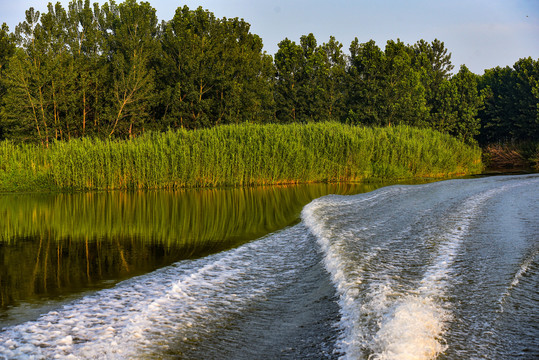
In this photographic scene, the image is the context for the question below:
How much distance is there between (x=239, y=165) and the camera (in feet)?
49.9

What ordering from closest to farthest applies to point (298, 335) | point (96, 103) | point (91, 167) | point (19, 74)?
point (298, 335) < point (91, 167) < point (19, 74) < point (96, 103)

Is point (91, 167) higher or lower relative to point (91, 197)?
higher

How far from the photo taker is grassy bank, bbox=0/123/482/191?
558 inches

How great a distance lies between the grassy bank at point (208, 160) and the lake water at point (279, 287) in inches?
263

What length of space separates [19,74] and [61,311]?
18.8m

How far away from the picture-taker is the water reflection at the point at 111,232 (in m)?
4.27

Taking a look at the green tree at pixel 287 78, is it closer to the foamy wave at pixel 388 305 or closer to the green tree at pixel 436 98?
the green tree at pixel 436 98

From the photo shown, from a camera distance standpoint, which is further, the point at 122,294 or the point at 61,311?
the point at 122,294

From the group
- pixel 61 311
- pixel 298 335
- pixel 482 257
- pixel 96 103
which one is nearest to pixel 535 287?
pixel 482 257

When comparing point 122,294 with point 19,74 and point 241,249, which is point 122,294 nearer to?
point 241,249

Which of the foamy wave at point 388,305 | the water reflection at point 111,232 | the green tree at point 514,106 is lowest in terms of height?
the foamy wave at point 388,305

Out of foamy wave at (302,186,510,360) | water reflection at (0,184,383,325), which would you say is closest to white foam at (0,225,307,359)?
water reflection at (0,184,383,325)

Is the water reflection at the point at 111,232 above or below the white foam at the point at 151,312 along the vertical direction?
above

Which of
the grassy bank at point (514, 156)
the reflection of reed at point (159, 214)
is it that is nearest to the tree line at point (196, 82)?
the grassy bank at point (514, 156)
